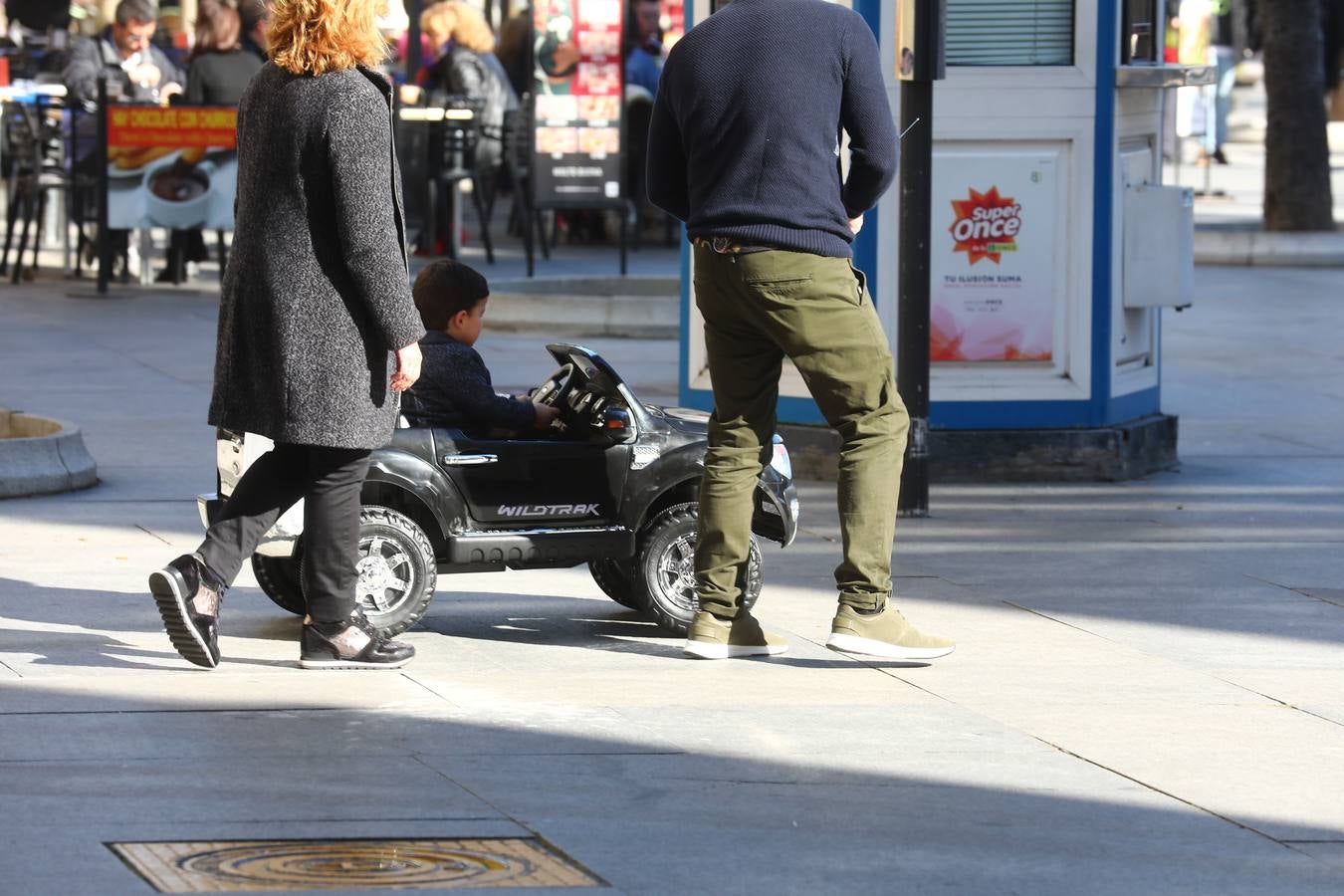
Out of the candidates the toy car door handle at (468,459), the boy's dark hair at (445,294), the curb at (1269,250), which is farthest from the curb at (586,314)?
the toy car door handle at (468,459)

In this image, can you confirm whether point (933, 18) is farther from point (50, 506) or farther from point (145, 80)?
point (145, 80)

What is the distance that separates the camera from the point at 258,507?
563cm

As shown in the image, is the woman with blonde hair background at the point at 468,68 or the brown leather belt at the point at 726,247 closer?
the brown leather belt at the point at 726,247

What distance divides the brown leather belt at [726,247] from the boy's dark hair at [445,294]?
2.16 ft

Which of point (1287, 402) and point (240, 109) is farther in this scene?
point (1287, 402)

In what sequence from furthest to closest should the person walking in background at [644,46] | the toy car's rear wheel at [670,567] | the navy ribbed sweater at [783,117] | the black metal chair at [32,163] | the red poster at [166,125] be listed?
the person walking in background at [644,46] < the black metal chair at [32,163] < the red poster at [166,125] < the toy car's rear wheel at [670,567] < the navy ribbed sweater at [783,117]

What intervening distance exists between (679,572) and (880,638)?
0.68 m

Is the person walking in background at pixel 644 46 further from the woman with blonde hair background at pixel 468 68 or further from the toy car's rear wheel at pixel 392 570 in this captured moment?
the toy car's rear wheel at pixel 392 570

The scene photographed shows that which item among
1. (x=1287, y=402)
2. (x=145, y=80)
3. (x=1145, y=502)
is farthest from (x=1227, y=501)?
(x=145, y=80)

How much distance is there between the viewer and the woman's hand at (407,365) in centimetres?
548

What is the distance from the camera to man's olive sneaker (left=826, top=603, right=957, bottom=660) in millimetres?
5844

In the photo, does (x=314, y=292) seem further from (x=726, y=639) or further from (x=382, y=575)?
(x=726, y=639)

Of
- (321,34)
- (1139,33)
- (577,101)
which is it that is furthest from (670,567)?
(577,101)

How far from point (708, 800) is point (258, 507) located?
156 cm
